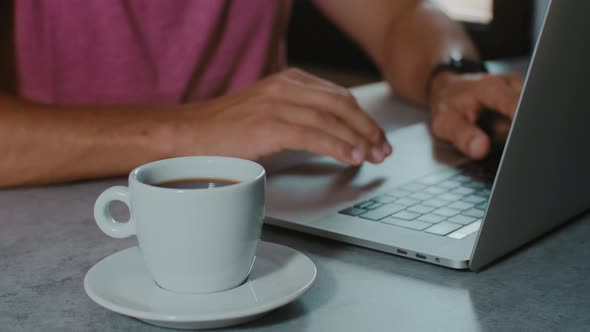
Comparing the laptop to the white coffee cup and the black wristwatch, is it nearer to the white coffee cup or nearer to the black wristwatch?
the white coffee cup

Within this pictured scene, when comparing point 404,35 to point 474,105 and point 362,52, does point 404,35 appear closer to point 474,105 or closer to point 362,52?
point 474,105

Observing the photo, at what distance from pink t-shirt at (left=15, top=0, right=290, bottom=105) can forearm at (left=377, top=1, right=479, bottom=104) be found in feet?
0.83

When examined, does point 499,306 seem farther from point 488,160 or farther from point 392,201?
point 488,160

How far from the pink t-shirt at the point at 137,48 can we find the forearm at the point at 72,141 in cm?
26

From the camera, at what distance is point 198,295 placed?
495 millimetres

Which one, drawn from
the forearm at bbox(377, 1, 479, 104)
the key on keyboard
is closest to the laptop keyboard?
the key on keyboard

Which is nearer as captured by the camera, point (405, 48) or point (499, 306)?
point (499, 306)

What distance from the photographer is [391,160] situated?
88 centimetres

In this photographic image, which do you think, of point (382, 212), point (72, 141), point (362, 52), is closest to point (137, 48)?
point (72, 141)

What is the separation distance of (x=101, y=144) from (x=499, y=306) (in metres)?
0.52

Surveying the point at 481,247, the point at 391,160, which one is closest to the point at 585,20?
the point at 481,247

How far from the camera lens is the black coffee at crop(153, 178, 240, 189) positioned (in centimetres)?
53

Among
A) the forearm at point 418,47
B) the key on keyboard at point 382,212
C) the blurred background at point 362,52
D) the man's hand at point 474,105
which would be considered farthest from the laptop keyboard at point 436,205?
the blurred background at point 362,52

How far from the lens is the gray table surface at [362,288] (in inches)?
19.2
